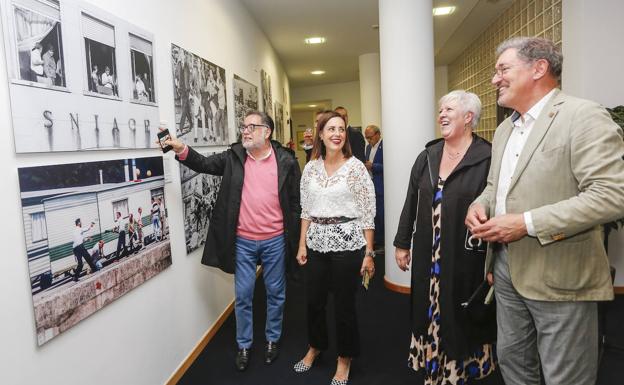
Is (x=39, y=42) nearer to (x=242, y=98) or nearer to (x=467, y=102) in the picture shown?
(x=467, y=102)

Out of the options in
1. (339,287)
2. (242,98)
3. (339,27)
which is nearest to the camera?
(339,287)

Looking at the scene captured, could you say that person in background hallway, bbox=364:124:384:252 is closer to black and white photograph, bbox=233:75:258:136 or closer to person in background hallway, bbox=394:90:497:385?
black and white photograph, bbox=233:75:258:136

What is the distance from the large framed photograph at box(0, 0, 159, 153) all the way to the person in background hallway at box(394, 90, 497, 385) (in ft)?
4.91

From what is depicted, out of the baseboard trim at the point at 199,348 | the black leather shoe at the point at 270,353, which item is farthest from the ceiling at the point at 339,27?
the black leather shoe at the point at 270,353

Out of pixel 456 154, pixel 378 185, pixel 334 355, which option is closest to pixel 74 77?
pixel 456 154

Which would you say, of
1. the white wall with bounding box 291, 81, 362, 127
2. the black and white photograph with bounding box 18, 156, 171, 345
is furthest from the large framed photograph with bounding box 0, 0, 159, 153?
the white wall with bounding box 291, 81, 362, 127

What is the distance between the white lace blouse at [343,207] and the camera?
7.41 feet

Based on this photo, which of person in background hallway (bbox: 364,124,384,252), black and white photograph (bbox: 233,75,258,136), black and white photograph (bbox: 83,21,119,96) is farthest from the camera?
person in background hallway (bbox: 364,124,384,252)

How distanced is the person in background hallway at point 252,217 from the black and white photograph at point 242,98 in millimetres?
1190

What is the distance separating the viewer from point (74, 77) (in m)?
1.64

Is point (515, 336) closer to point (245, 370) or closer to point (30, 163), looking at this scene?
point (245, 370)

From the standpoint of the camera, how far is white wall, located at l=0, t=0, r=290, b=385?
4.42 ft

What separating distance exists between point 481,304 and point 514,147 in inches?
27.4

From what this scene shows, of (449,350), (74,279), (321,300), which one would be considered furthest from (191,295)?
(449,350)
